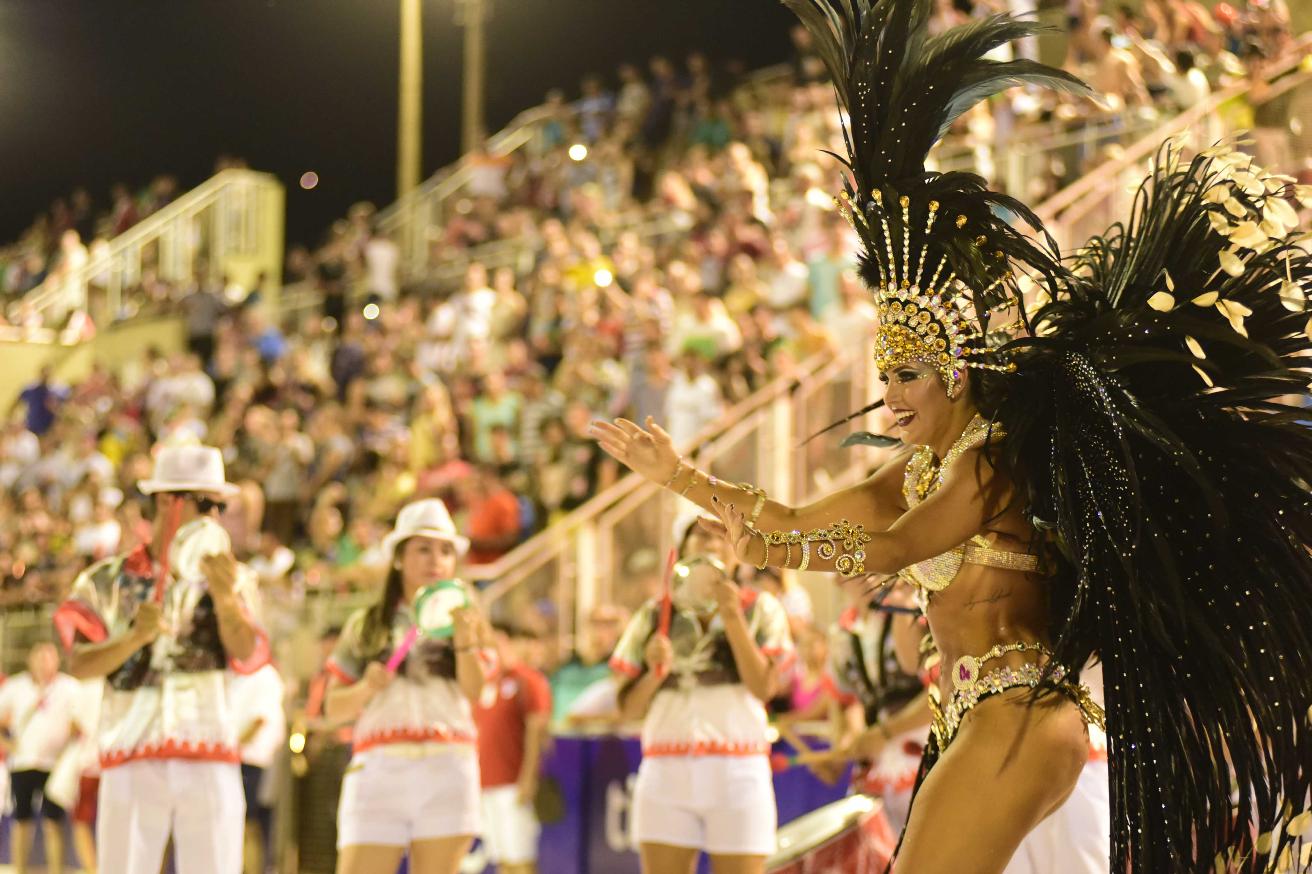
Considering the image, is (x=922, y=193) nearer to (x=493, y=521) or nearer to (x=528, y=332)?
(x=493, y=521)

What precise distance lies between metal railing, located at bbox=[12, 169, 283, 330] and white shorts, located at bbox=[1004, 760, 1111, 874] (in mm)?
18730

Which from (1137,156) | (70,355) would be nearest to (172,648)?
(1137,156)

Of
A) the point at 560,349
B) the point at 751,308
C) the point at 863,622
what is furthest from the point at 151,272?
the point at 863,622

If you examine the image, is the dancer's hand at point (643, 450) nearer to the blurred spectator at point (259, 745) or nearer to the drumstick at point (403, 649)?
the drumstick at point (403, 649)

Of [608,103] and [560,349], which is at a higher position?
[608,103]

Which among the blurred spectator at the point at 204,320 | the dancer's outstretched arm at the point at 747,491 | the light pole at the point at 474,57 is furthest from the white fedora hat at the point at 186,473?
the light pole at the point at 474,57

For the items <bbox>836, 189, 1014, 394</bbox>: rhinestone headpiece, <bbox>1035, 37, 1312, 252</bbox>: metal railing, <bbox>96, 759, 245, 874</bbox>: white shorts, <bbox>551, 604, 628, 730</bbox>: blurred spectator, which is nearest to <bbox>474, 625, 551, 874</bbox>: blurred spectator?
<bbox>551, 604, 628, 730</bbox>: blurred spectator

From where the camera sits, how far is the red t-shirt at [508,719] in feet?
36.8

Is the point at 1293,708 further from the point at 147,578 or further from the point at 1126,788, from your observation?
the point at 147,578

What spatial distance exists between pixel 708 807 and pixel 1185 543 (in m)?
3.14

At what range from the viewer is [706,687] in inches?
305

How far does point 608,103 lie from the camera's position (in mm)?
20812

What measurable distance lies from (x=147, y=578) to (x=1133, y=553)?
4.08 meters

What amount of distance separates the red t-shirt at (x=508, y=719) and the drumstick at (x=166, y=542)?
415 centimetres
